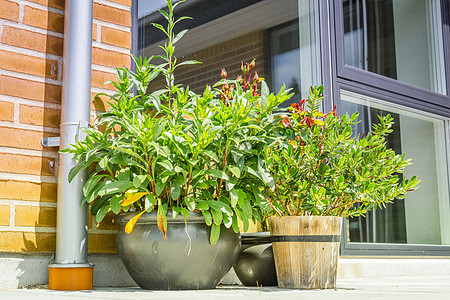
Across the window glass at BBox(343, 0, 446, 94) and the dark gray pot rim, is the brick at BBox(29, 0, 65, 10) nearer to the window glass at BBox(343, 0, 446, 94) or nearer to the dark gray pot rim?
the dark gray pot rim

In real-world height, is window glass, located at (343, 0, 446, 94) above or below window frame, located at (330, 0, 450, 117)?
above

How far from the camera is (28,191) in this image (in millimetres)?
1651

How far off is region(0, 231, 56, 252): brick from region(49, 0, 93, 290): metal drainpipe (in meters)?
0.05

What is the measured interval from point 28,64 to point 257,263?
98 centimetres

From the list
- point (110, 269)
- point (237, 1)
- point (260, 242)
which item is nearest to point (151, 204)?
point (110, 269)

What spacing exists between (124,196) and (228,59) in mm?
1640

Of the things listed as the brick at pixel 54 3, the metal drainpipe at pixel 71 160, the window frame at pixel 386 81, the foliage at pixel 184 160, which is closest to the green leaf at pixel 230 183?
the foliage at pixel 184 160

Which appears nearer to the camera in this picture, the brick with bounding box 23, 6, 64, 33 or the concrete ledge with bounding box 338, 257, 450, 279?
the brick with bounding box 23, 6, 64, 33

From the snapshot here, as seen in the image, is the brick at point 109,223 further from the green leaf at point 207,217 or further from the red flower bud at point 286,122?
the red flower bud at point 286,122

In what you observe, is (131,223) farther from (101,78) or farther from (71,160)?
(101,78)

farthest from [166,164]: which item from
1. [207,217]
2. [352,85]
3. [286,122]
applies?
[352,85]

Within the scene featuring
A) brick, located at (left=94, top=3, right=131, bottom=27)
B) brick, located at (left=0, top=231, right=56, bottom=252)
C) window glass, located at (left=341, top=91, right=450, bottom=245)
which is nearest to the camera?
brick, located at (left=0, top=231, right=56, bottom=252)

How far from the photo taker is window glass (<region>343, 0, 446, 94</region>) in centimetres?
342

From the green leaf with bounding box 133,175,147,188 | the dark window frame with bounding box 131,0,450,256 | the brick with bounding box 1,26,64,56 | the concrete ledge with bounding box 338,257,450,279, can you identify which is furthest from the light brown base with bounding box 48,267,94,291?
the dark window frame with bounding box 131,0,450,256
